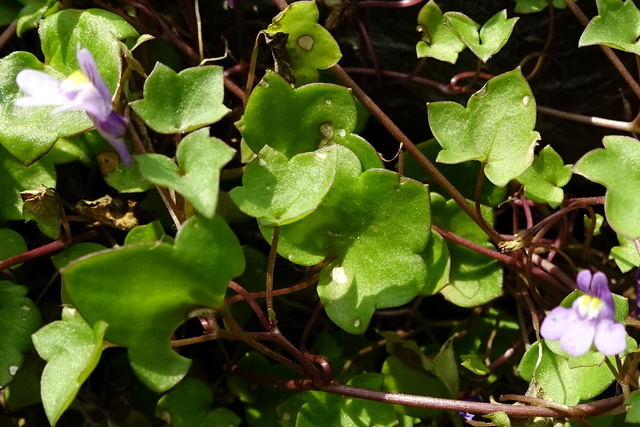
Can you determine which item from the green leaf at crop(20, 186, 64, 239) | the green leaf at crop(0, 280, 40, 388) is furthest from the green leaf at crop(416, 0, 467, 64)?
the green leaf at crop(0, 280, 40, 388)

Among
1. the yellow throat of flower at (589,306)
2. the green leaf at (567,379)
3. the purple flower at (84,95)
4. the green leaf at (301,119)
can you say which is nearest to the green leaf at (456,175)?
the green leaf at (301,119)

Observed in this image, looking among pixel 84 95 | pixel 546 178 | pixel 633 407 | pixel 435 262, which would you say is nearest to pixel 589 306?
pixel 633 407

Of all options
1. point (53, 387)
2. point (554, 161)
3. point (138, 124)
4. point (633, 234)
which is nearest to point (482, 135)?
point (554, 161)

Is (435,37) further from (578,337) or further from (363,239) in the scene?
(578,337)

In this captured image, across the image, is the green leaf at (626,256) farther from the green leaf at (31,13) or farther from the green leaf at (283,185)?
the green leaf at (31,13)

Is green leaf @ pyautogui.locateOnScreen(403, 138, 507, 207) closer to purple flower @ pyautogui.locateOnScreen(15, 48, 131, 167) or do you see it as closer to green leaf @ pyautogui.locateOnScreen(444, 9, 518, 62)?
green leaf @ pyautogui.locateOnScreen(444, 9, 518, 62)
